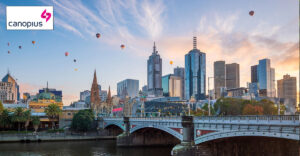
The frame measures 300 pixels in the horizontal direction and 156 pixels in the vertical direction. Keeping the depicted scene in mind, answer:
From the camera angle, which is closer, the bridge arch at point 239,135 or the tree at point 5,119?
the bridge arch at point 239,135

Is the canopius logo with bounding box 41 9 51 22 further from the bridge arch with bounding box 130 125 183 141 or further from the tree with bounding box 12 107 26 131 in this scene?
the tree with bounding box 12 107 26 131

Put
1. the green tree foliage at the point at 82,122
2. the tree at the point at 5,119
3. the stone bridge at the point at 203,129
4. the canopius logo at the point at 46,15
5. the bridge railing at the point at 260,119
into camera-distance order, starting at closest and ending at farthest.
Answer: the bridge railing at the point at 260,119 < the stone bridge at the point at 203,129 < the canopius logo at the point at 46,15 < the tree at the point at 5,119 < the green tree foliage at the point at 82,122

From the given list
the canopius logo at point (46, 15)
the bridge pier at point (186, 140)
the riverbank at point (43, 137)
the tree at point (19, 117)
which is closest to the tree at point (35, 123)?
the tree at point (19, 117)

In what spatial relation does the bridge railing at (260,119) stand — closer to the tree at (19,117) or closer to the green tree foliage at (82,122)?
the green tree foliage at (82,122)

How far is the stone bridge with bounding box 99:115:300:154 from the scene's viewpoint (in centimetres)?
3503

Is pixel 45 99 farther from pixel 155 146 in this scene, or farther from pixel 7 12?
pixel 7 12

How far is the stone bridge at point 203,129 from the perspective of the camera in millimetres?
35031

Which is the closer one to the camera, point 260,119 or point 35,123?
point 260,119

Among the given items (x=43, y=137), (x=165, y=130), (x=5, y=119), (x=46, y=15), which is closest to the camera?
(x=46, y=15)

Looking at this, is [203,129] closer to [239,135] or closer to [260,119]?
[239,135]

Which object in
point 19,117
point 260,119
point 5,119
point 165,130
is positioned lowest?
point 5,119

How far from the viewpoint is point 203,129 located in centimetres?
5138

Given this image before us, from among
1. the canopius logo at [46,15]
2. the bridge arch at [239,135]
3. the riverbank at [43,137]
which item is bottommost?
the riverbank at [43,137]

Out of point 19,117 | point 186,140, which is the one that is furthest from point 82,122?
point 186,140
